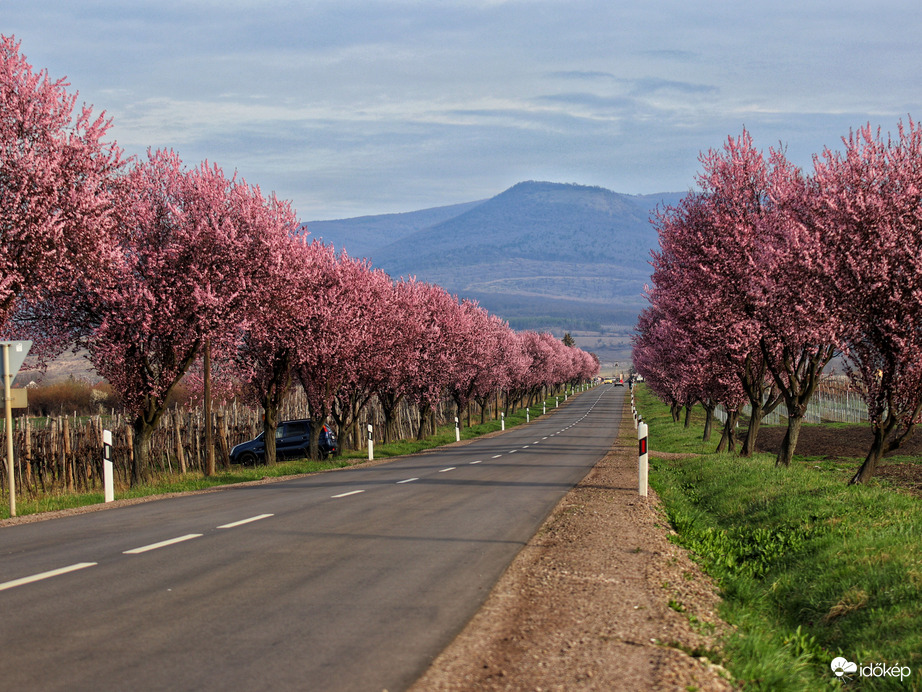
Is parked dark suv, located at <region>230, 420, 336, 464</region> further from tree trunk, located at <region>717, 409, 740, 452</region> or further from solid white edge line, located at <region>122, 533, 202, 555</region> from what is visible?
solid white edge line, located at <region>122, 533, 202, 555</region>

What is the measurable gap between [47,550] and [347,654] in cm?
593

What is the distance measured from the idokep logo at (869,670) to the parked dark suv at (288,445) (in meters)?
29.5

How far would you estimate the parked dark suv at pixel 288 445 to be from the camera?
35.2 meters

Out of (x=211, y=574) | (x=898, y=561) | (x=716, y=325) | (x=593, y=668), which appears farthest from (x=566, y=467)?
(x=593, y=668)

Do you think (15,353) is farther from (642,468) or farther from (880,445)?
(880,445)

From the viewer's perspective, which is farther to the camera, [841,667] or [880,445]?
[880,445]

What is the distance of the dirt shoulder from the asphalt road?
28cm

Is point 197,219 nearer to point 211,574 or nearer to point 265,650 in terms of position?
point 211,574

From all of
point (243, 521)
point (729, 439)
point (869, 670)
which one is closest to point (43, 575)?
point (243, 521)

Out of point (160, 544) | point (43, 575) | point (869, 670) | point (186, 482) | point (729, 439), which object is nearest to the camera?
point (869, 670)

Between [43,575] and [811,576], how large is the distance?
8.34 metres

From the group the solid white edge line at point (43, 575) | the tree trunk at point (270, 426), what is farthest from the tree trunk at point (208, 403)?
the solid white edge line at point (43, 575)

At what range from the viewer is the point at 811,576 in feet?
32.1

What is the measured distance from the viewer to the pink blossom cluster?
53.7 feet
